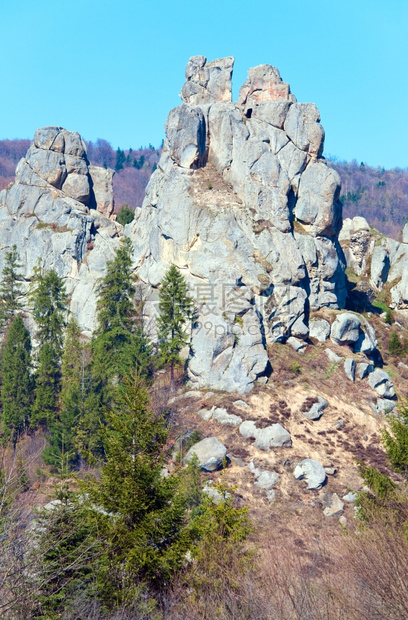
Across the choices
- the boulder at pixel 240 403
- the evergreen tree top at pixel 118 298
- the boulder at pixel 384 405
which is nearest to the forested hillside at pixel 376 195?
the boulder at pixel 384 405

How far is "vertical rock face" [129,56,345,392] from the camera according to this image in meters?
41.6

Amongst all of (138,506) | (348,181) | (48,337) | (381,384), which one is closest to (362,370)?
(381,384)

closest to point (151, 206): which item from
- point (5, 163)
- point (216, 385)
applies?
point (216, 385)

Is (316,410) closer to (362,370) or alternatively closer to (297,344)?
(362,370)

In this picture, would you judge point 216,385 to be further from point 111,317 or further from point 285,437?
point 111,317

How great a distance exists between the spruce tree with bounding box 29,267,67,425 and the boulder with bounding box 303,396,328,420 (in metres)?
18.3

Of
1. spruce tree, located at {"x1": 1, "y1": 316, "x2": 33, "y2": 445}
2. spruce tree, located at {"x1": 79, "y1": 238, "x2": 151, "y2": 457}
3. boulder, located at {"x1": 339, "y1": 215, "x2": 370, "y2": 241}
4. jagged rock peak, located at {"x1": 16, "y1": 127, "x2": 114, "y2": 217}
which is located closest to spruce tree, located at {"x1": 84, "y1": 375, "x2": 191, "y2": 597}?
spruce tree, located at {"x1": 79, "y1": 238, "x2": 151, "y2": 457}

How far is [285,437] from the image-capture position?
3466 centimetres

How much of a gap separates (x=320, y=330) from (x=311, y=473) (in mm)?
15283

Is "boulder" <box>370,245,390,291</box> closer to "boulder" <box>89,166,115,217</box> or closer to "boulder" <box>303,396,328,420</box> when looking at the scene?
"boulder" <box>303,396,328,420</box>

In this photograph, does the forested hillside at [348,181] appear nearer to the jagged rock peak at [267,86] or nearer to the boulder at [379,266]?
the boulder at [379,266]

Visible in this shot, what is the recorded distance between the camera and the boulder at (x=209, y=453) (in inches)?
1284

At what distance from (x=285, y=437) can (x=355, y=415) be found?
6.25 meters

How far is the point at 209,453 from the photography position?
3306 centimetres
